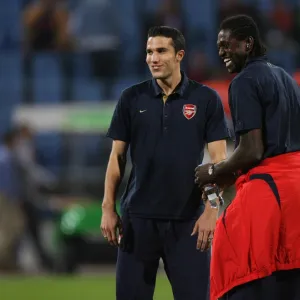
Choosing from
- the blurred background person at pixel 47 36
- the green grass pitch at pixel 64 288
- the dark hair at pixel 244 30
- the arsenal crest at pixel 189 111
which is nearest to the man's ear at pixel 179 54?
the arsenal crest at pixel 189 111

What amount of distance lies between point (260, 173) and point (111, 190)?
1076 mm

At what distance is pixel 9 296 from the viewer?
8953mm

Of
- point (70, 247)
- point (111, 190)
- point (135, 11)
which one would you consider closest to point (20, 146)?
point (70, 247)

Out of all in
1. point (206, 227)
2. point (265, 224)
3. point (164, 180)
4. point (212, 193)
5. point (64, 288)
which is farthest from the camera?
point (64, 288)

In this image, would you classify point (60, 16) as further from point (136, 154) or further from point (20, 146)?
point (136, 154)

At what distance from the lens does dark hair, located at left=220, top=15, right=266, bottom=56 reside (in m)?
4.25

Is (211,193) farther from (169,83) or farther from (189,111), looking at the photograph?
(169,83)

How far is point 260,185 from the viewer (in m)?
4.16

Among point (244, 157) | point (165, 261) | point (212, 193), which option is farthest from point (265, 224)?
point (165, 261)

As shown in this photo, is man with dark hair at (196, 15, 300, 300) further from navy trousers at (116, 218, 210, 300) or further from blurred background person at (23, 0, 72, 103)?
blurred background person at (23, 0, 72, 103)

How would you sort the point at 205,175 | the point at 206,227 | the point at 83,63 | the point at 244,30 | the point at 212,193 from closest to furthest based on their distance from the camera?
the point at 244,30, the point at 205,175, the point at 212,193, the point at 206,227, the point at 83,63

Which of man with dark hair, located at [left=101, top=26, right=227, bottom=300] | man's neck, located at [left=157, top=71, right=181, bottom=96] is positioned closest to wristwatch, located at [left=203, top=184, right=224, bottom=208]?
man with dark hair, located at [left=101, top=26, right=227, bottom=300]

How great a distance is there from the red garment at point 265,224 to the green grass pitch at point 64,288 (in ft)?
14.6

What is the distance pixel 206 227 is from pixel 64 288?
513cm
